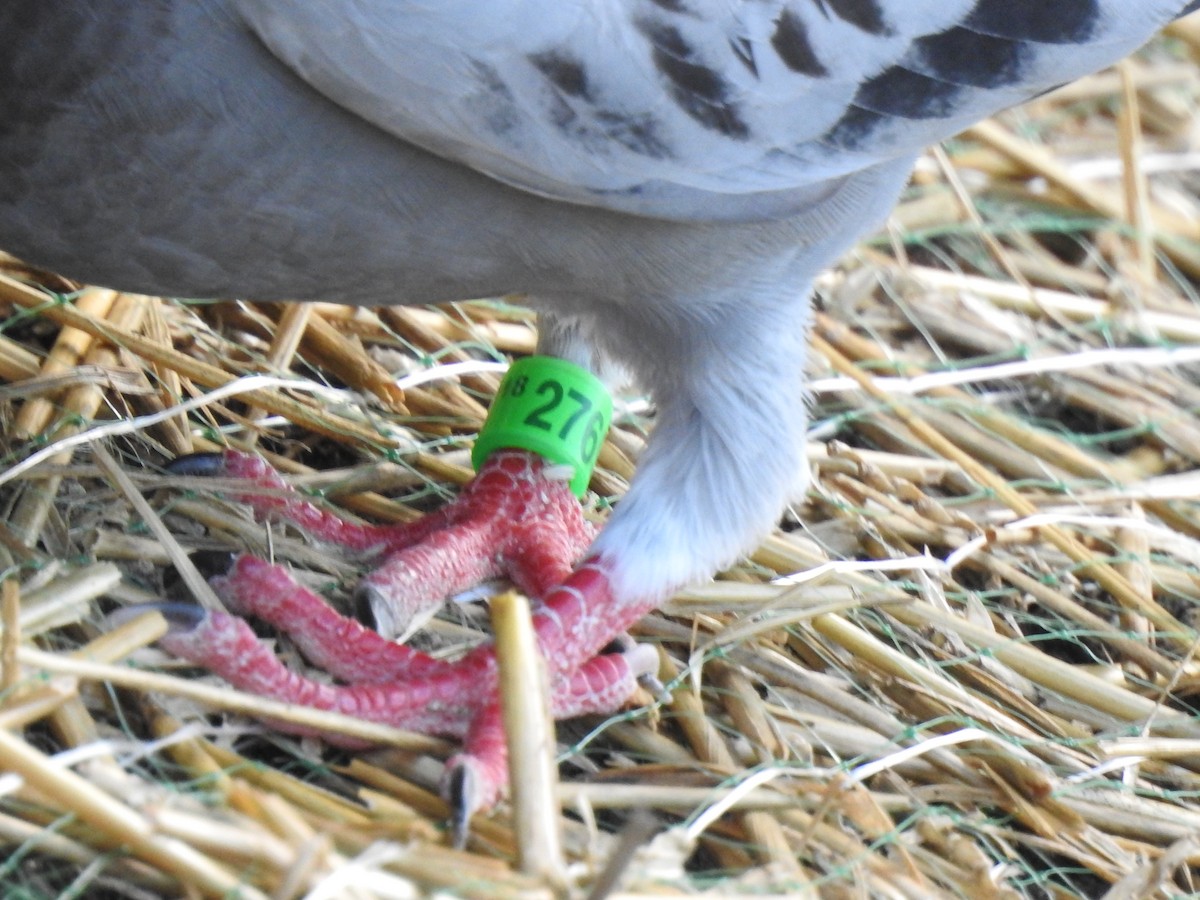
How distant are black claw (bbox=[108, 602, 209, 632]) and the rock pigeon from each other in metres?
0.03

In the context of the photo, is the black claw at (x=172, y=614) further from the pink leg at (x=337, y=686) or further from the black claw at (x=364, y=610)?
the black claw at (x=364, y=610)

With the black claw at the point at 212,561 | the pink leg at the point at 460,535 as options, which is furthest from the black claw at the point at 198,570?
the pink leg at the point at 460,535

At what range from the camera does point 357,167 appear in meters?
2.00

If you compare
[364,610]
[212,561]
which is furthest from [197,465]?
[364,610]

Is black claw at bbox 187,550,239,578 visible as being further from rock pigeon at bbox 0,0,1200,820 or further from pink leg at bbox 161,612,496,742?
pink leg at bbox 161,612,496,742

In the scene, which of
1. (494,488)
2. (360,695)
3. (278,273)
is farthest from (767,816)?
(278,273)

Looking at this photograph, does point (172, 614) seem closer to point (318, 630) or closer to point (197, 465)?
point (318, 630)

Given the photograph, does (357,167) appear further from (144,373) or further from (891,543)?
(891,543)

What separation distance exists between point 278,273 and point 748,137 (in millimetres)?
657

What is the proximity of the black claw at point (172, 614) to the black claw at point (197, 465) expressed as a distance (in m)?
0.39

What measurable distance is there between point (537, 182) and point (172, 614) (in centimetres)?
73

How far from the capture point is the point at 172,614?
2018 millimetres

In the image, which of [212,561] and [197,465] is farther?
[197,465]

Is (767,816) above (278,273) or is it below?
below
